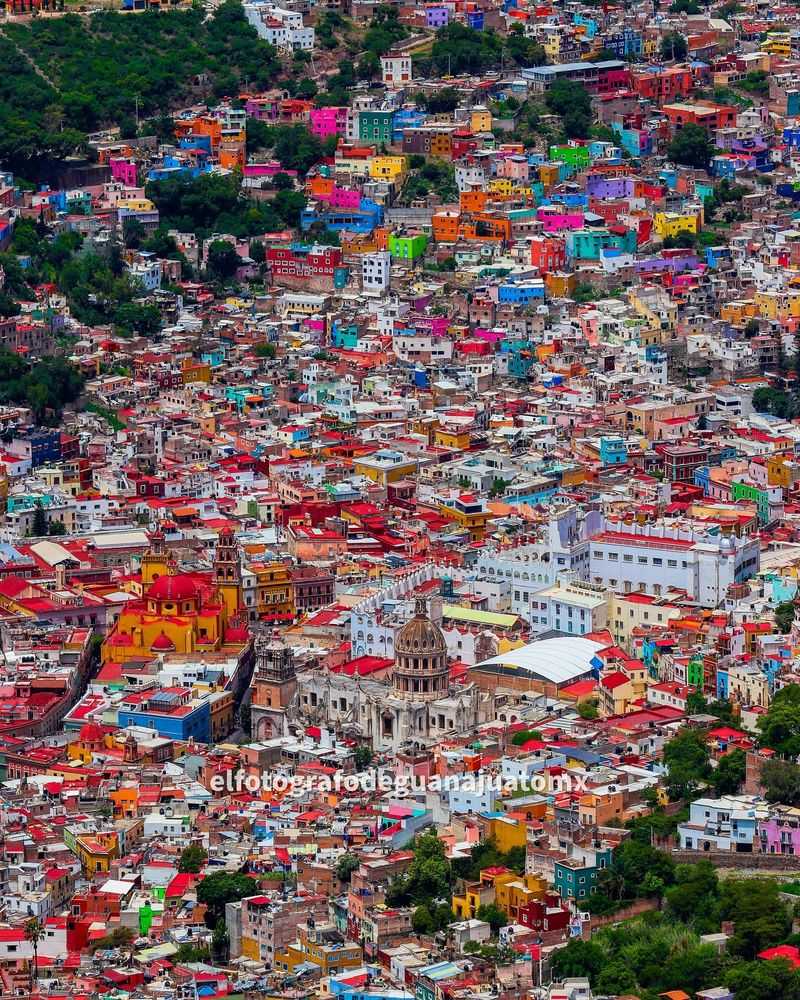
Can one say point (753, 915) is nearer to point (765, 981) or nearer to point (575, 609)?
point (765, 981)

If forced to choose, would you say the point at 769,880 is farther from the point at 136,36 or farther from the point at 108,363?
the point at 136,36

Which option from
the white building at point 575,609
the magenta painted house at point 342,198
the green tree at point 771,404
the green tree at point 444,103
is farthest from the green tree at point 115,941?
the green tree at point 444,103

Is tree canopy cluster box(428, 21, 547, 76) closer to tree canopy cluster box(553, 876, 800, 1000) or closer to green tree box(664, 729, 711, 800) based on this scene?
green tree box(664, 729, 711, 800)

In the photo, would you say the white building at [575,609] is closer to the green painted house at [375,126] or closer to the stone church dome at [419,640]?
the stone church dome at [419,640]

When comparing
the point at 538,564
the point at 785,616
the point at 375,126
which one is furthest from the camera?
the point at 375,126

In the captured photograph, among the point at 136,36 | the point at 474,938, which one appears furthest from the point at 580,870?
the point at 136,36

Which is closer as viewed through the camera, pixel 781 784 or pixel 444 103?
pixel 781 784

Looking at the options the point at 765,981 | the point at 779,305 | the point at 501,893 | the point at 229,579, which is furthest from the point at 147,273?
the point at 765,981
